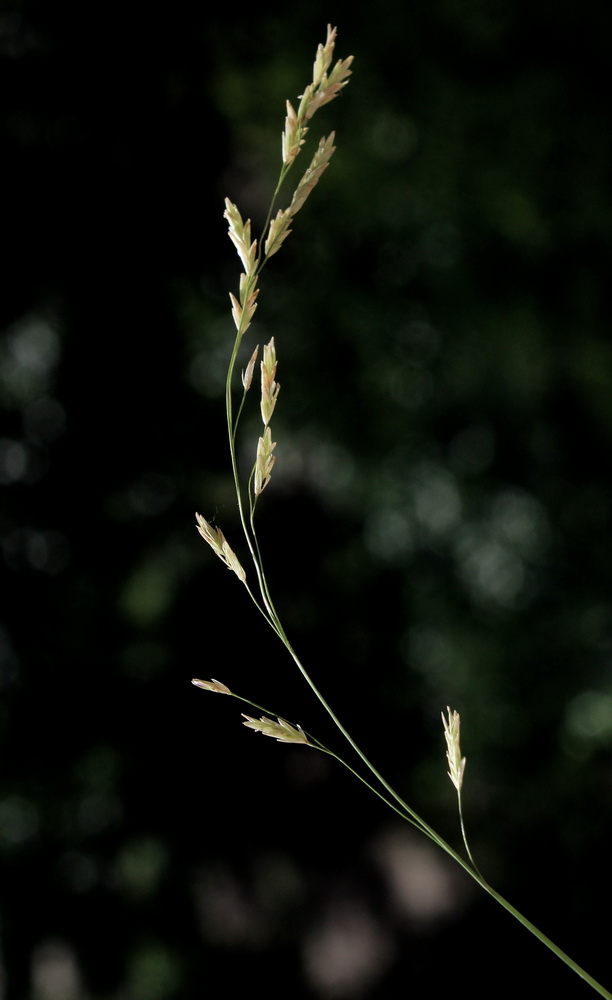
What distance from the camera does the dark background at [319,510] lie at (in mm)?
1961

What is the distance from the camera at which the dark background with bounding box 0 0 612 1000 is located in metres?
1.96

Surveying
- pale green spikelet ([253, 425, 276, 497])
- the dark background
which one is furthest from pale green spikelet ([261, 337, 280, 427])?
the dark background

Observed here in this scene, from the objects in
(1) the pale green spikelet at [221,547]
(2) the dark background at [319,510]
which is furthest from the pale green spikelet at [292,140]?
(2) the dark background at [319,510]

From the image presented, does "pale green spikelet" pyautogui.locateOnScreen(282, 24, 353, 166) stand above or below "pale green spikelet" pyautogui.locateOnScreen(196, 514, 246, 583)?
above

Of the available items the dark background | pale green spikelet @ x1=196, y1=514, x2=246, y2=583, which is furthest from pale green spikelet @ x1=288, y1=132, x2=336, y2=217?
the dark background

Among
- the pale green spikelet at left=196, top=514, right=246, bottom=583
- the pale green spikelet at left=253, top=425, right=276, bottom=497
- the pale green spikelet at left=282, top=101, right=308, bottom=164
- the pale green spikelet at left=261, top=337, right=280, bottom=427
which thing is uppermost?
the pale green spikelet at left=282, top=101, right=308, bottom=164

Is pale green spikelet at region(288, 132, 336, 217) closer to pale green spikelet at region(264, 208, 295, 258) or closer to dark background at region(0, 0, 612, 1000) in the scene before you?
pale green spikelet at region(264, 208, 295, 258)

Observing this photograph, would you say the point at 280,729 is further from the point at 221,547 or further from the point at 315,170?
the point at 315,170

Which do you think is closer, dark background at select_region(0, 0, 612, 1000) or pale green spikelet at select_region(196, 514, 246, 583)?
pale green spikelet at select_region(196, 514, 246, 583)

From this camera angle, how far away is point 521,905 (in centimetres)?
197

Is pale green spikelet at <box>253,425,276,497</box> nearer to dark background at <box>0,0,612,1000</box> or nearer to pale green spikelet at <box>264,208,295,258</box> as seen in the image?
pale green spikelet at <box>264,208,295,258</box>

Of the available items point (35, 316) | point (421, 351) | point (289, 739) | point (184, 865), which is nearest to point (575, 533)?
point (421, 351)

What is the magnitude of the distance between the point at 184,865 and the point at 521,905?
723 mm

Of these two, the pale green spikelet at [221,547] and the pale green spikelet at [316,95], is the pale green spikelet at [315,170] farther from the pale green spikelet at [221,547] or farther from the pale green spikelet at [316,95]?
the pale green spikelet at [221,547]
